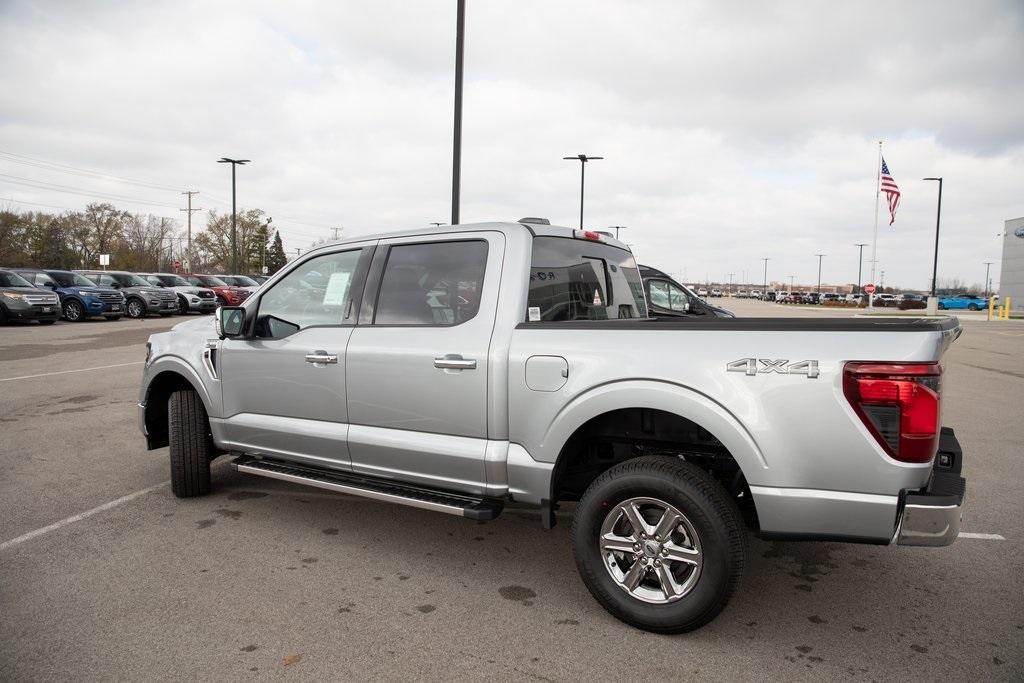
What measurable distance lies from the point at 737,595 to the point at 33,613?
3.47m

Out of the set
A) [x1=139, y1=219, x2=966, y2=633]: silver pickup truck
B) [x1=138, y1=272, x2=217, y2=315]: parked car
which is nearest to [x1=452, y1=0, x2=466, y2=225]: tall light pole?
[x1=139, y1=219, x2=966, y2=633]: silver pickup truck

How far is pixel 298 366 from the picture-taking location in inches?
164

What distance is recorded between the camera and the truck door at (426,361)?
353cm

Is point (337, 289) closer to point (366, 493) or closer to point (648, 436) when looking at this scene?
point (366, 493)

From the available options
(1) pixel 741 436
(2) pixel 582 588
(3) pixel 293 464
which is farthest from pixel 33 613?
(1) pixel 741 436

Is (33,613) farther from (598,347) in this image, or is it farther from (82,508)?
(598,347)

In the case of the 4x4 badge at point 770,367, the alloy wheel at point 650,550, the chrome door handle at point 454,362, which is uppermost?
the 4x4 badge at point 770,367

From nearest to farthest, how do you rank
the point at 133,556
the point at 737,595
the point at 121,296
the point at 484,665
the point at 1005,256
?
the point at 484,665, the point at 737,595, the point at 133,556, the point at 121,296, the point at 1005,256

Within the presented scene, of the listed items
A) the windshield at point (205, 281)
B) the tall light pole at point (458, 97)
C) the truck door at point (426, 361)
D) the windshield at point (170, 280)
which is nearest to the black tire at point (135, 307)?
the windshield at point (170, 280)

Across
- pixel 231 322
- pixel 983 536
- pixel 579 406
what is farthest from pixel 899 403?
pixel 231 322

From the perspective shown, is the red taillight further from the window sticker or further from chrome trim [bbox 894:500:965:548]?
the window sticker

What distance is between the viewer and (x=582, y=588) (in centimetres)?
356

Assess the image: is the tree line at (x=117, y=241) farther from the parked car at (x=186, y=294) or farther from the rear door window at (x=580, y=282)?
the rear door window at (x=580, y=282)

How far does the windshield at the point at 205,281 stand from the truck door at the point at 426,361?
30830mm
